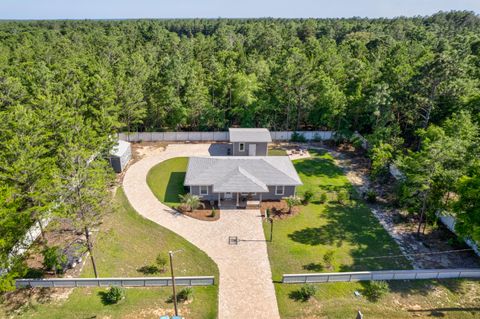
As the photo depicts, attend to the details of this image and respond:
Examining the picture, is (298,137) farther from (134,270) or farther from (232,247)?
(134,270)

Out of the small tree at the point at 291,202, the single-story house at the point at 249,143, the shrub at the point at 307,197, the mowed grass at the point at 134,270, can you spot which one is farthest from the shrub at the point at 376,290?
the single-story house at the point at 249,143

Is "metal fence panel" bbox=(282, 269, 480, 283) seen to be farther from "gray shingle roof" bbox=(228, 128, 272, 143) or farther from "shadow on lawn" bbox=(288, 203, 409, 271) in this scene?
"gray shingle roof" bbox=(228, 128, 272, 143)

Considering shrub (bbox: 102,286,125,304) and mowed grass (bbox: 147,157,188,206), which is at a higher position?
mowed grass (bbox: 147,157,188,206)

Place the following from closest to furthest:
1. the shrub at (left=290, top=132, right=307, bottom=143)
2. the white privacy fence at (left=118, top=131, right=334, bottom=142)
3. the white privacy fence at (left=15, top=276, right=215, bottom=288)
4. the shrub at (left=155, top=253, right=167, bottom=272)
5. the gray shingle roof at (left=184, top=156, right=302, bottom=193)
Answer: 1. the white privacy fence at (left=15, top=276, right=215, bottom=288)
2. the shrub at (left=155, top=253, right=167, bottom=272)
3. the gray shingle roof at (left=184, top=156, right=302, bottom=193)
4. the white privacy fence at (left=118, top=131, right=334, bottom=142)
5. the shrub at (left=290, top=132, right=307, bottom=143)

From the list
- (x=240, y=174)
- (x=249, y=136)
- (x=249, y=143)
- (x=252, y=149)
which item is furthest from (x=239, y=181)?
(x=249, y=136)

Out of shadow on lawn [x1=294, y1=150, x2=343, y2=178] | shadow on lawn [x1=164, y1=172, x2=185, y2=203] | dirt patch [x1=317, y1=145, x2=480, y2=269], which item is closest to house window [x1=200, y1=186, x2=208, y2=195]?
shadow on lawn [x1=164, y1=172, x2=185, y2=203]

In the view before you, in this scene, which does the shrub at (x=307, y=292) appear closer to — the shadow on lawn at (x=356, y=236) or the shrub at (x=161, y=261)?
the shadow on lawn at (x=356, y=236)

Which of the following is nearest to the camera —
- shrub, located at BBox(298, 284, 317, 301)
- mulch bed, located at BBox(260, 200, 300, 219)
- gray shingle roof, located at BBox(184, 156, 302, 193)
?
shrub, located at BBox(298, 284, 317, 301)
